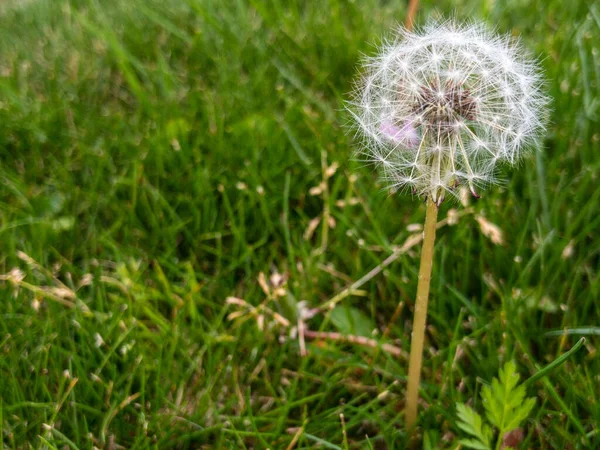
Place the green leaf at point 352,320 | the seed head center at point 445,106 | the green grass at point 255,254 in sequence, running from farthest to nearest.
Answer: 1. the green leaf at point 352,320
2. the green grass at point 255,254
3. the seed head center at point 445,106

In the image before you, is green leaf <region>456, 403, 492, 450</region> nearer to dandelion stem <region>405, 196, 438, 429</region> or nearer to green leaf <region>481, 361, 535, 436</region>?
green leaf <region>481, 361, 535, 436</region>

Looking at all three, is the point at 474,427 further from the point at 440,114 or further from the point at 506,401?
the point at 440,114

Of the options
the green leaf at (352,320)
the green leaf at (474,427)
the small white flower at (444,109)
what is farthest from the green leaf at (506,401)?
the green leaf at (352,320)

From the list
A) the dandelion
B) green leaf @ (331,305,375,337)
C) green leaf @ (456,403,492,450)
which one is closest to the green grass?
green leaf @ (331,305,375,337)

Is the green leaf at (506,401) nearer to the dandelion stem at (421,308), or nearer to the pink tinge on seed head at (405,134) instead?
the dandelion stem at (421,308)

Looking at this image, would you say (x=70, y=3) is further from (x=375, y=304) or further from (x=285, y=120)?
(x=375, y=304)

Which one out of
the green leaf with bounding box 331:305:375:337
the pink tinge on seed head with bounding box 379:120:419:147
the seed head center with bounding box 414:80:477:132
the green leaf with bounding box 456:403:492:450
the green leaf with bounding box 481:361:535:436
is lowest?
the green leaf with bounding box 331:305:375:337

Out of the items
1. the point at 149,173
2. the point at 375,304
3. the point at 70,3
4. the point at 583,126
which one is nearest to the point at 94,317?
the point at 149,173
